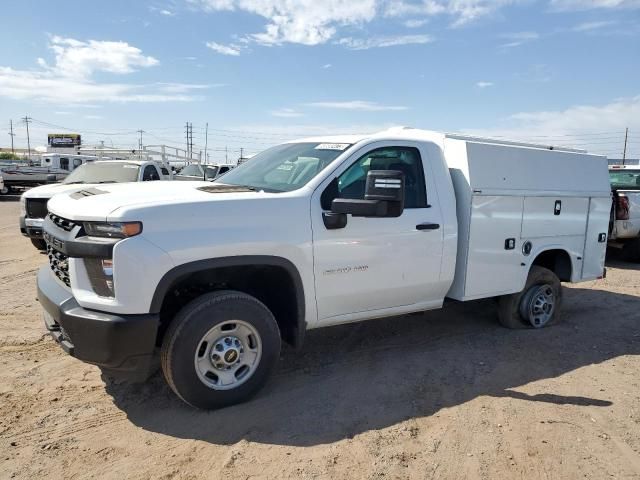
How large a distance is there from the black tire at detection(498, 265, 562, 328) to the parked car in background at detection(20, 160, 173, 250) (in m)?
6.58

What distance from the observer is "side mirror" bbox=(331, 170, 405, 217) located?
143 inches

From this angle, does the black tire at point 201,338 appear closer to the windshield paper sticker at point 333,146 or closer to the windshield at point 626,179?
the windshield paper sticker at point 333,146

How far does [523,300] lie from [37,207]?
7743 millimetres

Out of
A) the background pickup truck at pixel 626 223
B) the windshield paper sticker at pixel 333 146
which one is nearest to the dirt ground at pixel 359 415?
the windshield paper sticker at pixel 333 146

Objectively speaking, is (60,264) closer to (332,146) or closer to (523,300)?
(332,146)

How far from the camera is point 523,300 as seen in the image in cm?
576

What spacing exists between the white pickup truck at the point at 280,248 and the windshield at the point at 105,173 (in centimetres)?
607

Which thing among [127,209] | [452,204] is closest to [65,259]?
[127,209]

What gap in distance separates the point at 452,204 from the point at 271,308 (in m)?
1.86

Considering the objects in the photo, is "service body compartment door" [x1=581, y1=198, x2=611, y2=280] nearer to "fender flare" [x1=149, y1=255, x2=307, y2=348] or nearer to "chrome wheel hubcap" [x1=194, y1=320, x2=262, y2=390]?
"fender flare" [x1=149, y1=255, x2=307, y2=348]

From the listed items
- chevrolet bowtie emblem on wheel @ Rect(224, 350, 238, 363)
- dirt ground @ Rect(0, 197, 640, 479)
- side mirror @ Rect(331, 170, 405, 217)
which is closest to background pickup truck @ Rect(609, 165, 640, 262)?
dirt ground @ Rect(0, 197, 640, 479)

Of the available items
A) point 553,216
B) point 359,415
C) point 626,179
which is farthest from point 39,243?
point 626,179

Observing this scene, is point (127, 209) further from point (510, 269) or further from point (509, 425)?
point (510, 269)

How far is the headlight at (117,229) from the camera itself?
10.5 ft
